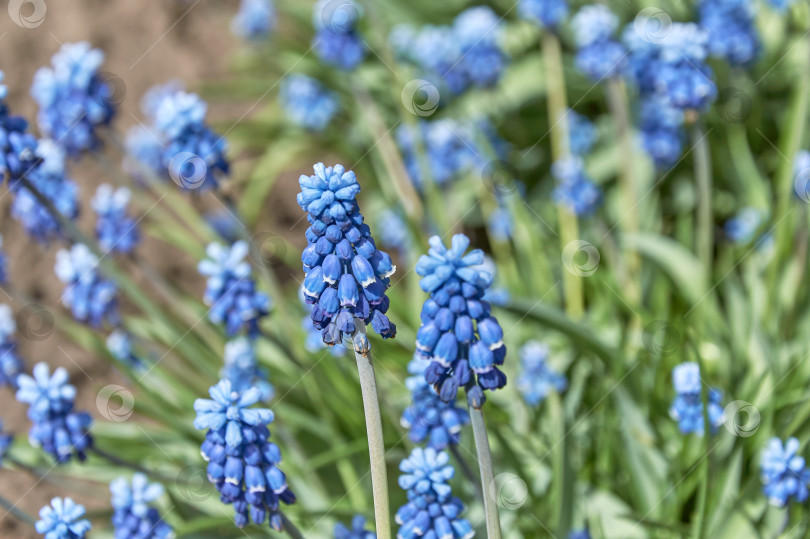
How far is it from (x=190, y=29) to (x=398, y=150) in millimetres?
3600

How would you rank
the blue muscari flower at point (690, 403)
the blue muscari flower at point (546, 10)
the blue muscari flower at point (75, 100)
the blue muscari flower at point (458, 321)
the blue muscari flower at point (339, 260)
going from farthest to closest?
the blue muscari flower at point (546, 10)
the blue muscari flower at point (75, 100)
the blue muscari flower at point (690, 403)
the blue muscari flower at point (458, 321)
the blue muscari flower at point (339, 260)

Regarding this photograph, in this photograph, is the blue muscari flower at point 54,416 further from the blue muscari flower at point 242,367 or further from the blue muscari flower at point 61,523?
the blue muscari flower at point 242,367

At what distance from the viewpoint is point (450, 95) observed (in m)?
7.19

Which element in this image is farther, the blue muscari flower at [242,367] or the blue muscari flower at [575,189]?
the blue muscari flower at [575,189]

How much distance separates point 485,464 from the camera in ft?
9.02

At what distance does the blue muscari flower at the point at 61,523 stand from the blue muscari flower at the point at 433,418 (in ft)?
A: 4.19

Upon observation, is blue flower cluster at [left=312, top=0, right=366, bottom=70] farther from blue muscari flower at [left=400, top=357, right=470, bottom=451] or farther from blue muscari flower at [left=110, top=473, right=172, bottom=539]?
blue muscari flower at [left=110, top=473, right=172, bottom=539]

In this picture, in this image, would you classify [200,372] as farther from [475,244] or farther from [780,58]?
[780,58]

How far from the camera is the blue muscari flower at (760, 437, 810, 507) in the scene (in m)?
3.42

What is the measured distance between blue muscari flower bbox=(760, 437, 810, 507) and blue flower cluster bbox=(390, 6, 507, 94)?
3529 millimetres

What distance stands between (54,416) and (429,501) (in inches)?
72.0

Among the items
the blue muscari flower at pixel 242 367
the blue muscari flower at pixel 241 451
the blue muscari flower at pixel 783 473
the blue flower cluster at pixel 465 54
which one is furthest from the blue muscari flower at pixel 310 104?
the blue muscari flower at pixel 783 473

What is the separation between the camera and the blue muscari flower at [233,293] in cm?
418

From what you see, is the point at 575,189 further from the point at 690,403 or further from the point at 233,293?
the point at 233,293
